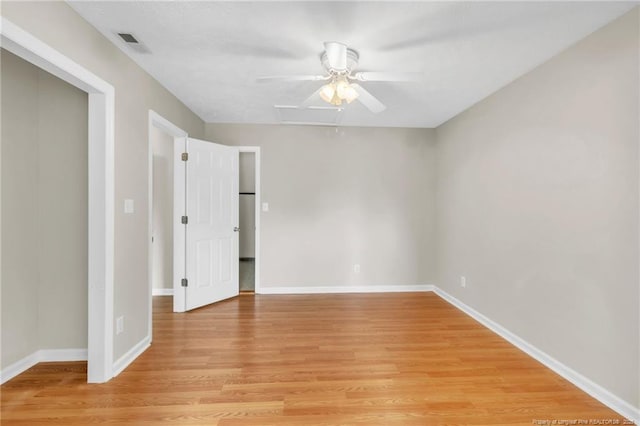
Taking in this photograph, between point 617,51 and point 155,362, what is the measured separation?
12.6ft

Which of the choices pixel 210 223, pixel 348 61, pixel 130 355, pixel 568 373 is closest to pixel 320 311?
pixel 210 223

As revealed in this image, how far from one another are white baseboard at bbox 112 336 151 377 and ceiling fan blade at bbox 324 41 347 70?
8.72ft

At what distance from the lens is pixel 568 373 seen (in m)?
2.11

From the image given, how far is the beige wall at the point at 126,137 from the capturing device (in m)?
1.71

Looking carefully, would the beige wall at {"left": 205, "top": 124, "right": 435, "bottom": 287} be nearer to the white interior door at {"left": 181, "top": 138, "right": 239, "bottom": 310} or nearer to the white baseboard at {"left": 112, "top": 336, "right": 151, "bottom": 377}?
the white interior door at {"left": 181, "top": 138, "right": 239, "bottom": 310}

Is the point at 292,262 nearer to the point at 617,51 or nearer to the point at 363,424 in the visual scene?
the point at 363,424

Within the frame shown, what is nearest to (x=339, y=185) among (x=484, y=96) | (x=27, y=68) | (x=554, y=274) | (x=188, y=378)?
(x=484, y=96)

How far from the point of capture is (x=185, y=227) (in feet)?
11.2

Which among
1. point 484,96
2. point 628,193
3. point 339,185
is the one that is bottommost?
point 628,193

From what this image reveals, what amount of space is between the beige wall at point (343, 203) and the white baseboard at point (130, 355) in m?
1.74

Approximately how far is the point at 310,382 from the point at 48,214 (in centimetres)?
233

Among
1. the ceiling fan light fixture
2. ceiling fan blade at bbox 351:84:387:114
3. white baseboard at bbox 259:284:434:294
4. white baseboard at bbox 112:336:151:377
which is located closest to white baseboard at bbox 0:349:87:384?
white baseboard at bbox 112:336:151:377

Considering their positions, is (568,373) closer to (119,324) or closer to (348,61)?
(348,61)

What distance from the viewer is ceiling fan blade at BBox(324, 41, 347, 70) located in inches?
76.0
